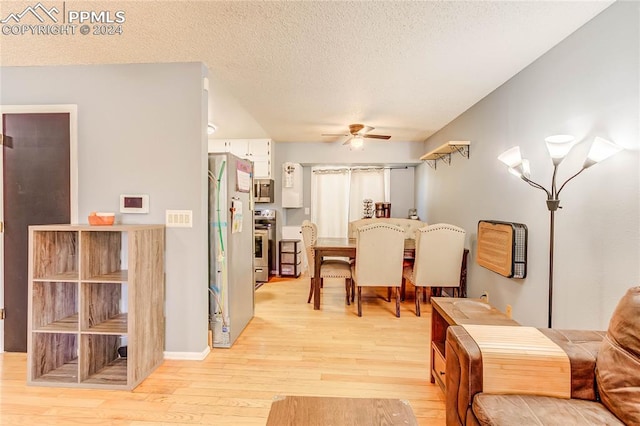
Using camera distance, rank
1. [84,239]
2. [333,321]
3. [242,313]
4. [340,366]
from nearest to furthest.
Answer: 1. [84,239]
2. [340,366]
3. [242,313]
4. [333,321]

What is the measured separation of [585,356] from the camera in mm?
1258

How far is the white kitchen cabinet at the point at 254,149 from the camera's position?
16.6 ft

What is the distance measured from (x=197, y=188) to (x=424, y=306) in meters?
2.97

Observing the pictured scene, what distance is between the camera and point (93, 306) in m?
2.09

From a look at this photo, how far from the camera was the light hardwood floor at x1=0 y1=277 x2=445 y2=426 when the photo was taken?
1.74m

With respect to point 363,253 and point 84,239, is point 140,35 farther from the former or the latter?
point 363,253

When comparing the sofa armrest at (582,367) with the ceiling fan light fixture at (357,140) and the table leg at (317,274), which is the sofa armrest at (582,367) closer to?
the table leg at (317,274)

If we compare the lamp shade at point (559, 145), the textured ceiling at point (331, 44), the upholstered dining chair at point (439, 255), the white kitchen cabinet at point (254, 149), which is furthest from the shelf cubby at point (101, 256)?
the white kitchen cabinet at point (254, 149)

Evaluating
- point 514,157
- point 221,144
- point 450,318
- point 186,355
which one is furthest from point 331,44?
point 221,144

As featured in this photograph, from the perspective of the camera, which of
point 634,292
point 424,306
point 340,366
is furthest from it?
point 424,306

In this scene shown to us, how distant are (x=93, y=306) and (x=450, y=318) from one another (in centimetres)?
241

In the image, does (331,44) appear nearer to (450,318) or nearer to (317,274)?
(450,318)

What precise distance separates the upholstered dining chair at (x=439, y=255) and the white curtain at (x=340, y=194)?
2.53 meters

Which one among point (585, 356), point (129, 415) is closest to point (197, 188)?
point (129, 415)
